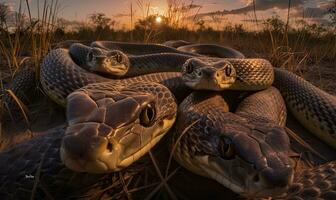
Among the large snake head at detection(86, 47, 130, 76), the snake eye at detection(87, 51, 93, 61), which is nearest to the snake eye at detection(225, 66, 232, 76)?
the large snake head at detection(86, 47, 130, 76)

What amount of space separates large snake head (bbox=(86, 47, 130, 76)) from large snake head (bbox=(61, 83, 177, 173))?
101 inches

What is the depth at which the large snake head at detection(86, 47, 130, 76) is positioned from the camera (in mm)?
5273

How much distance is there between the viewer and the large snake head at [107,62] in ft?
17.3

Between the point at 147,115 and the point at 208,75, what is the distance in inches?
55.9

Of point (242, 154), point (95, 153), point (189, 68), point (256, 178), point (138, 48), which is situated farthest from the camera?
point (138, 48)

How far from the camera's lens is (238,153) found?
2.19m

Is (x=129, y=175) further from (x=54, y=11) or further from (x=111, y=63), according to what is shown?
(x=54, y=11)

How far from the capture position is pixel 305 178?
9.12 feet

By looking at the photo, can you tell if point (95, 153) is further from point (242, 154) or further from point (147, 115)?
point (242, 154)

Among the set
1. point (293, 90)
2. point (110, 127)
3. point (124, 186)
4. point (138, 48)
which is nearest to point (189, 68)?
point (293, 90)

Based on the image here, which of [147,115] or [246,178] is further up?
[147,115]

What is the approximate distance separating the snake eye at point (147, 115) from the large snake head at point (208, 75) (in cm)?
125

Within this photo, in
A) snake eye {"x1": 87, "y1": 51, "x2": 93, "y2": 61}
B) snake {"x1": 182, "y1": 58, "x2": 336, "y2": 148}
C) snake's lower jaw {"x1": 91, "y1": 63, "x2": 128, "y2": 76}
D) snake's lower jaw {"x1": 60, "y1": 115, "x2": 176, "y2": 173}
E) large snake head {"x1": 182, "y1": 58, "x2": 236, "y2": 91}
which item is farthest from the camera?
snake eye {"x1": 87, "y1": 51, "x2": 93, "y2": 61}

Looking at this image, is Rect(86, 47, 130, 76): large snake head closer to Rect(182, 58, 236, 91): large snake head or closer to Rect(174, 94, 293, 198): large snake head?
Rect(182, 58, 236, 91): large snake head
